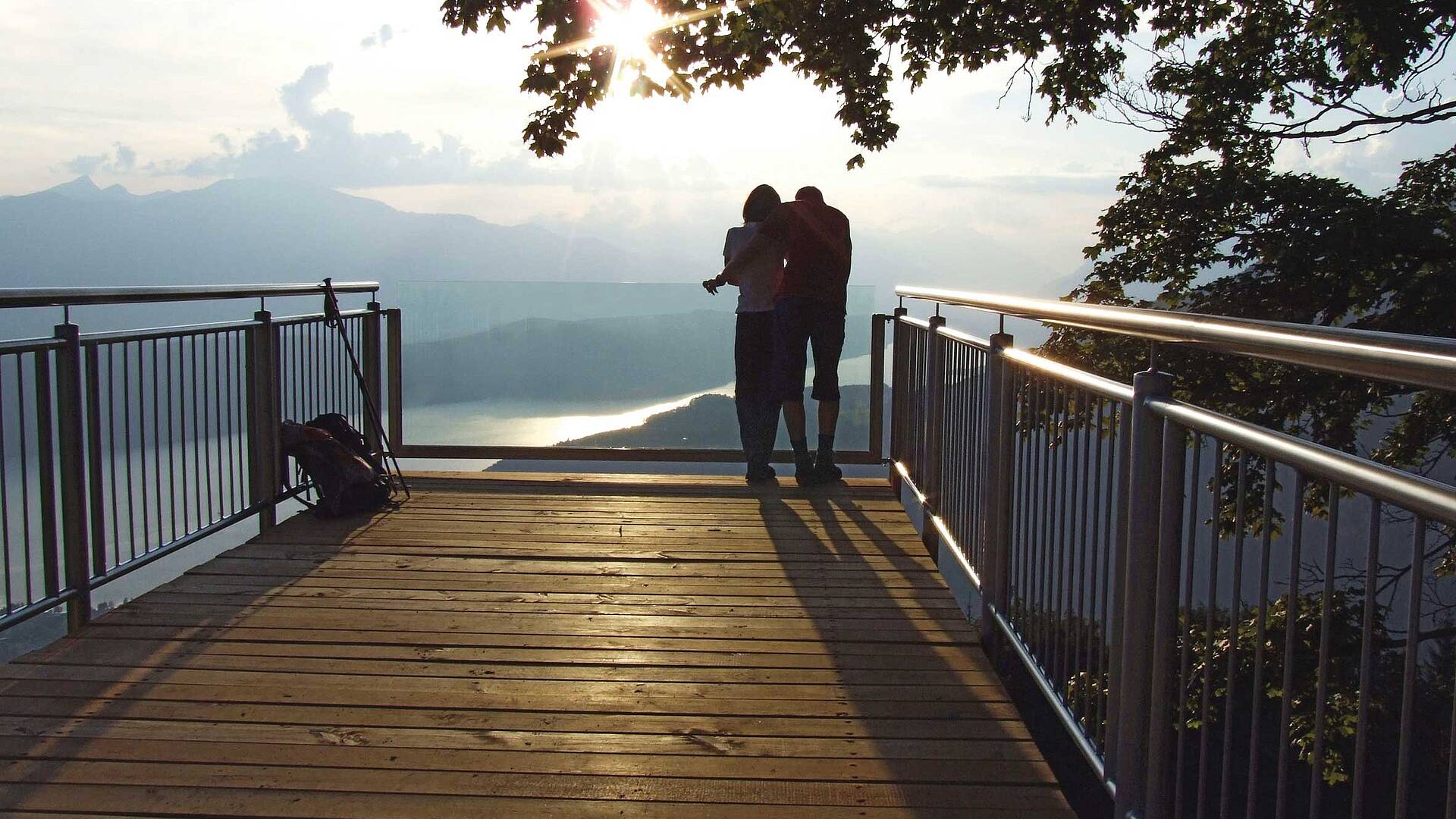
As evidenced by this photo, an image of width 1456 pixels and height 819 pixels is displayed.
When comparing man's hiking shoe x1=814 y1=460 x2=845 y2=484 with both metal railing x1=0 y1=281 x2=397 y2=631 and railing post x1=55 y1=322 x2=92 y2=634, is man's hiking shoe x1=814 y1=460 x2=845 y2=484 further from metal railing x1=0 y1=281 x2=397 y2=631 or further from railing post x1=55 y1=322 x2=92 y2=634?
railing post x1=55 y1=322 x2=92 y2=634

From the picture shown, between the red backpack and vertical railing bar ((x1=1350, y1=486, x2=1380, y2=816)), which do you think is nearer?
vertical railing bar ((x1=1350, y1=486, x2=1380, y2=816))

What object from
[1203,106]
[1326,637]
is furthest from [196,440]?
[1203,106]

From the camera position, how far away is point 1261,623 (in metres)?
1.70

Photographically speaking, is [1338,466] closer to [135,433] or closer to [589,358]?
[135,433]

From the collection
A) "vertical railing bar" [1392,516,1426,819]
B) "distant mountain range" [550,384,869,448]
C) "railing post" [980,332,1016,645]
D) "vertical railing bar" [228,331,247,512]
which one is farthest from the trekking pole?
"vertical railing bar" [1392,516,1426,819]

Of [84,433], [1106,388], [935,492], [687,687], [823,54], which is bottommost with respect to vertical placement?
[687,687]

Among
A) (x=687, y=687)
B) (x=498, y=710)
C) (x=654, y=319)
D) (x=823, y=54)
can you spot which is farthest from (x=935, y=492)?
(x=823, y=54)

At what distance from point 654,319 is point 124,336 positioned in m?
4.44

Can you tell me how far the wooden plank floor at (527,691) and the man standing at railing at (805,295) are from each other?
1.62 meters

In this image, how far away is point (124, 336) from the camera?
14.1 feet

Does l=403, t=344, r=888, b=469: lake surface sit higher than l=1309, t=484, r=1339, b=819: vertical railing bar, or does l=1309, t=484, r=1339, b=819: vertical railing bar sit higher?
l=1309, t=484, r=1339, b=819: vertical railing bar

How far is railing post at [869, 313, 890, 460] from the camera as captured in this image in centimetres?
732

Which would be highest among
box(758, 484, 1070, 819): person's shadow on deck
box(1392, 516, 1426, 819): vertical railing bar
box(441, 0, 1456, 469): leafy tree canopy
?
box(441, 0, 1456, 469): leafy tree canopy

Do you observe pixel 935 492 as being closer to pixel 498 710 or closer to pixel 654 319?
pixel 498 710
